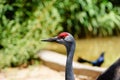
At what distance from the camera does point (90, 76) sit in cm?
822

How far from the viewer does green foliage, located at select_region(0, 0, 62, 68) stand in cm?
927

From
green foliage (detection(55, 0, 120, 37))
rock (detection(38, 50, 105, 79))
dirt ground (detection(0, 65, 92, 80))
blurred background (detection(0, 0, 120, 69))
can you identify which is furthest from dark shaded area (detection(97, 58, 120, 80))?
green foliage (detection(55, 0, 120, 37))

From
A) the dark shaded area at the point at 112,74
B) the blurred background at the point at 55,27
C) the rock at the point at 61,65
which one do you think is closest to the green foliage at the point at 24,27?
the blurred background at the point at 55,27

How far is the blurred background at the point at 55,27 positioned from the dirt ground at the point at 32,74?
0.27 metres

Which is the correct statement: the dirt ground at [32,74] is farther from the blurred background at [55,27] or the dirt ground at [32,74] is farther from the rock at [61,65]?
the blurred background at [55,27]

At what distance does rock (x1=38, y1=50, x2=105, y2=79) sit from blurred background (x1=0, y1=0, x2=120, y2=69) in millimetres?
200

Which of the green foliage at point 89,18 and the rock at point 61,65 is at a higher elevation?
the green foliage at point 89,18

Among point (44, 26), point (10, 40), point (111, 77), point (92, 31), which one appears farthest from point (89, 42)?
point (111, 77)

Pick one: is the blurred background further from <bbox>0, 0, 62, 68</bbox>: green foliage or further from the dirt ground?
the dirt ground

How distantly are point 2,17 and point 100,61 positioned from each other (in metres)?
2.56

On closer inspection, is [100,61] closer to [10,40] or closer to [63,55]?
[63,55]

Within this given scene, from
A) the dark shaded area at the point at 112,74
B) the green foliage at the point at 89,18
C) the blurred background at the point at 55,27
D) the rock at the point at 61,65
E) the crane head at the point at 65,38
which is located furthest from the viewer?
the green foliage at the point at 89,18

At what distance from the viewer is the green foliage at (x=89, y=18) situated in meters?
11.4

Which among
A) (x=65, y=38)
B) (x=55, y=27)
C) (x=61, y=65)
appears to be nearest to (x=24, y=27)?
(x=55, y=27)
